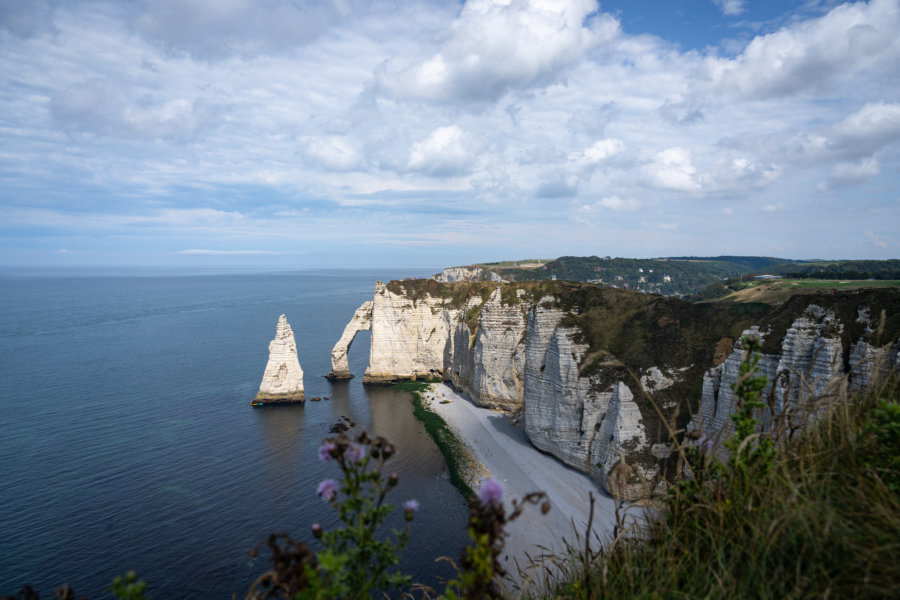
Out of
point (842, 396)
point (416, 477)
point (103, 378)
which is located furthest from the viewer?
point (103, 378)

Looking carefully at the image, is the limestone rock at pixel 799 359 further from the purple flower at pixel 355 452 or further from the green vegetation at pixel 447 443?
the purple flower at pixel 355 452

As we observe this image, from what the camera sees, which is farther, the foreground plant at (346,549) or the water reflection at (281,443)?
the water reflection at (281,443)

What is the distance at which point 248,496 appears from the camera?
105 feet

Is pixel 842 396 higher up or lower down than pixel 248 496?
higher up

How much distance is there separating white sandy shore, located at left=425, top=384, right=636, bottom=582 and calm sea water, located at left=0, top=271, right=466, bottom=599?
3.95 metres

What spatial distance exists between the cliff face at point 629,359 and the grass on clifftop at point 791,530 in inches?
587

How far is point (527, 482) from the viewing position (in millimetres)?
33312

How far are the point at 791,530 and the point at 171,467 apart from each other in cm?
4390

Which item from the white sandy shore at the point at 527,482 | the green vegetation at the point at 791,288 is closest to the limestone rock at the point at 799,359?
the white sandy shore at the point at 527,482

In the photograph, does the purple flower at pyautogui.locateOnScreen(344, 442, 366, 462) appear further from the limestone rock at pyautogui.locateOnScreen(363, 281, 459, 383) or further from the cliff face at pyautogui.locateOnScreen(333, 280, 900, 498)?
the limestone rock at pyautogui.locateOnScreen(363, 281, 459, 383)

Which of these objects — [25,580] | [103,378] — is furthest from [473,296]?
[103,378]

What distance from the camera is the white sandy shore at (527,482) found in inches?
1072

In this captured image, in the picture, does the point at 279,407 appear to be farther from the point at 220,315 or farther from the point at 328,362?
the point at 220,315

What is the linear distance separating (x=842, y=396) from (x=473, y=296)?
2284 inches
